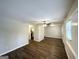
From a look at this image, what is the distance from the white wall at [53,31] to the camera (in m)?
11.1

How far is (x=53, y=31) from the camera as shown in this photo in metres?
11.4

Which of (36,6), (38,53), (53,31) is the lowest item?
(38,53)

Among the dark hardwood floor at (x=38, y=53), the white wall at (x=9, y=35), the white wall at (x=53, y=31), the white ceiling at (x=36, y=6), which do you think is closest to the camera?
the white ceiling at (x=36, y=6)

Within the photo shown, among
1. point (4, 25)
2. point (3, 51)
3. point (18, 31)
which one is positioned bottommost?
point (3, 51)

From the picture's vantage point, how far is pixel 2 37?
4.25m

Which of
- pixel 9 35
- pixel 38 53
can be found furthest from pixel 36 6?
pixel 9 35

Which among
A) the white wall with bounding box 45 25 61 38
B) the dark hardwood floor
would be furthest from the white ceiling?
the white wall with bounding box 45 25 61 38

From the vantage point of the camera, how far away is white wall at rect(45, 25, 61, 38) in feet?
36.3

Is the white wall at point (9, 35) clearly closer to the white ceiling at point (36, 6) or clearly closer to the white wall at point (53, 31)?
the white ceiling at point (36, 6)

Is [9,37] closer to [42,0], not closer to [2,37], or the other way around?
[2,37]

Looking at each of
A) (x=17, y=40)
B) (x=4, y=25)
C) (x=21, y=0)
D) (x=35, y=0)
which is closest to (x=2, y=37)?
(x=4, y=25)

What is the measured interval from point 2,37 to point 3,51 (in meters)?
0.87

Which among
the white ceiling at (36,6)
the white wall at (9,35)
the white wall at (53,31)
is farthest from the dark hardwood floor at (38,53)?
the white wall at (53,31)

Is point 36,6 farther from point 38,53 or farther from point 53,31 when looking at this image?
point 53,31
